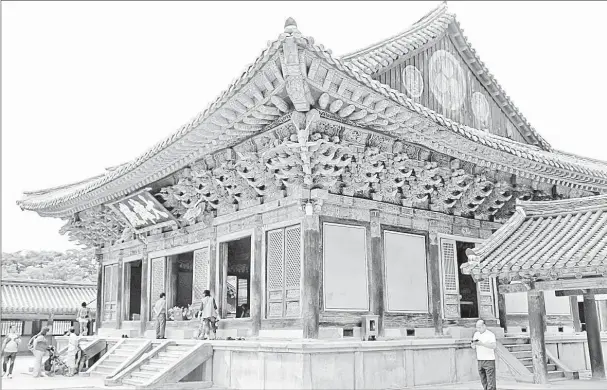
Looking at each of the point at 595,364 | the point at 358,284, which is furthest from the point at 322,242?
the point at 595,364

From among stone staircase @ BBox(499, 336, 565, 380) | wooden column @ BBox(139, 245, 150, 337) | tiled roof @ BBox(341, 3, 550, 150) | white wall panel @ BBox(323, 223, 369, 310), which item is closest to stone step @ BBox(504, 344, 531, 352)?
stone staircase @ BBox(499, 336, 565, 380)

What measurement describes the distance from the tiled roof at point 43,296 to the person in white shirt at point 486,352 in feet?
83.8

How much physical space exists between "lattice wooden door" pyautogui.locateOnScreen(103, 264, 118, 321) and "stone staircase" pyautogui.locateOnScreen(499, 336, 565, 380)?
12516mm

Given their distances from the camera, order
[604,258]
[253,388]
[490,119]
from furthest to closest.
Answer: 1. [490,119]
2. [253,388]
3. [604,258]

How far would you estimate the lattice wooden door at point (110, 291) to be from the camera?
2036 cm

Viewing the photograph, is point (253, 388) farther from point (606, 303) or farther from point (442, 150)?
point (606, 303)

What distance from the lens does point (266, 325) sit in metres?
13.1

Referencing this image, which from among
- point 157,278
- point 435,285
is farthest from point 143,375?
point 435,285

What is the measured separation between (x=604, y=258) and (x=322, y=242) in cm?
531

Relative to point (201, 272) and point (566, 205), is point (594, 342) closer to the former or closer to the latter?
point (566, 205)

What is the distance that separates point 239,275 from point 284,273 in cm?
956

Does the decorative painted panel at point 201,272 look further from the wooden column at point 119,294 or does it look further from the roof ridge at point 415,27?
the roof ridge at point 415,27

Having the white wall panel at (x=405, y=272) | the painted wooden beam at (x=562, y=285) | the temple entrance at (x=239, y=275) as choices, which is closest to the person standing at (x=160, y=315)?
the temple entrance at (x=239, y=275)

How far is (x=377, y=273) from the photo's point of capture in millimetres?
13438
